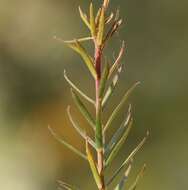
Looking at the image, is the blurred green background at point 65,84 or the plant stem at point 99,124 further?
the blurred green background at point 65,84

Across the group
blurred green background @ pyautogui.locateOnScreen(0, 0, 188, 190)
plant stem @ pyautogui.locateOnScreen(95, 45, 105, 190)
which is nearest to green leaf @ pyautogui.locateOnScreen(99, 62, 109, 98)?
plant stem @ pyautogui.locateOnScreen(95, 45, 105, 190)

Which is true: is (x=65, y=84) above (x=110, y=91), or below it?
below

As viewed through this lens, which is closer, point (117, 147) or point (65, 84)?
point (117, 147)

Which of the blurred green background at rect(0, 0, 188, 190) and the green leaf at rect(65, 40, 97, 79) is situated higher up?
the green leaf at rect(65, 40, 97, 79)

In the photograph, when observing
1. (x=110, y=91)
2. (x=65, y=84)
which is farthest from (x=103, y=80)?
(x=65, y=84)

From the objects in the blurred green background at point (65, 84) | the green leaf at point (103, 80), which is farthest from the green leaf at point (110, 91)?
the blurred green background at point (65, 84)

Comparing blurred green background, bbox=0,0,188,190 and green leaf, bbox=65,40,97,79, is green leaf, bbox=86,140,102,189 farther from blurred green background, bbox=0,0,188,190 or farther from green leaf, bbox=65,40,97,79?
blurred green background, bbox=0,0,188,190

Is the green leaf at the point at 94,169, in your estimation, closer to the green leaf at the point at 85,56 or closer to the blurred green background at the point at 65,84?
the green leaf at the point at 85,56

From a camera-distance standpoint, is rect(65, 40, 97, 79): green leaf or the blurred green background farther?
the blurred green background

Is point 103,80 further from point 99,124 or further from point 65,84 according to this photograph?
point 65,84
